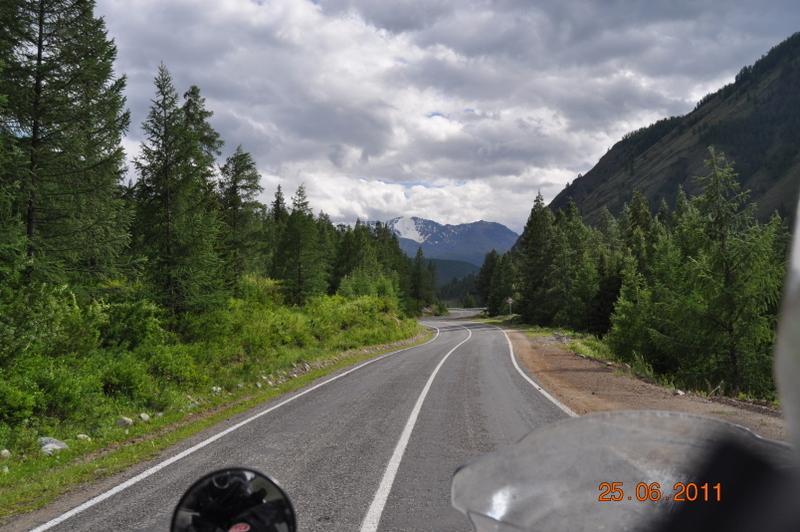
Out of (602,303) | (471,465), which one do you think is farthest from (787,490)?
(602,303)

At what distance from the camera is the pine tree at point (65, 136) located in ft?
40.4

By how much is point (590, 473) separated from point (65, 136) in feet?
49.6

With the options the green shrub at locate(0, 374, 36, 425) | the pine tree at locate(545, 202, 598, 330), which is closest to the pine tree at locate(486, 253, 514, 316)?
the pine tree at locate(545, 202, 598, 330)

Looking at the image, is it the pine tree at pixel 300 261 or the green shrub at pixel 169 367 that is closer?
the green shrub at pixel 169 367

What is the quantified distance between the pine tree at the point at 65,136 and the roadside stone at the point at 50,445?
4.76 meters

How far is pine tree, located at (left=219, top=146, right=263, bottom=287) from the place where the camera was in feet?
97.9

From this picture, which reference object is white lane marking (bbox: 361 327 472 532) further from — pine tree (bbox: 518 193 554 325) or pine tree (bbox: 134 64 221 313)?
pine tree (bbox: 518 193 554 325)

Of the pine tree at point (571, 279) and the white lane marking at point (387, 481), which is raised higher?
the pine tree at point (571, 279)

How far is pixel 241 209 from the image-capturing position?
30.5 m

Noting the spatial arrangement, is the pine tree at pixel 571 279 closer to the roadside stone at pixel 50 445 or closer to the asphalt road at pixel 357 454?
the asphalt road at pixel 357 454
